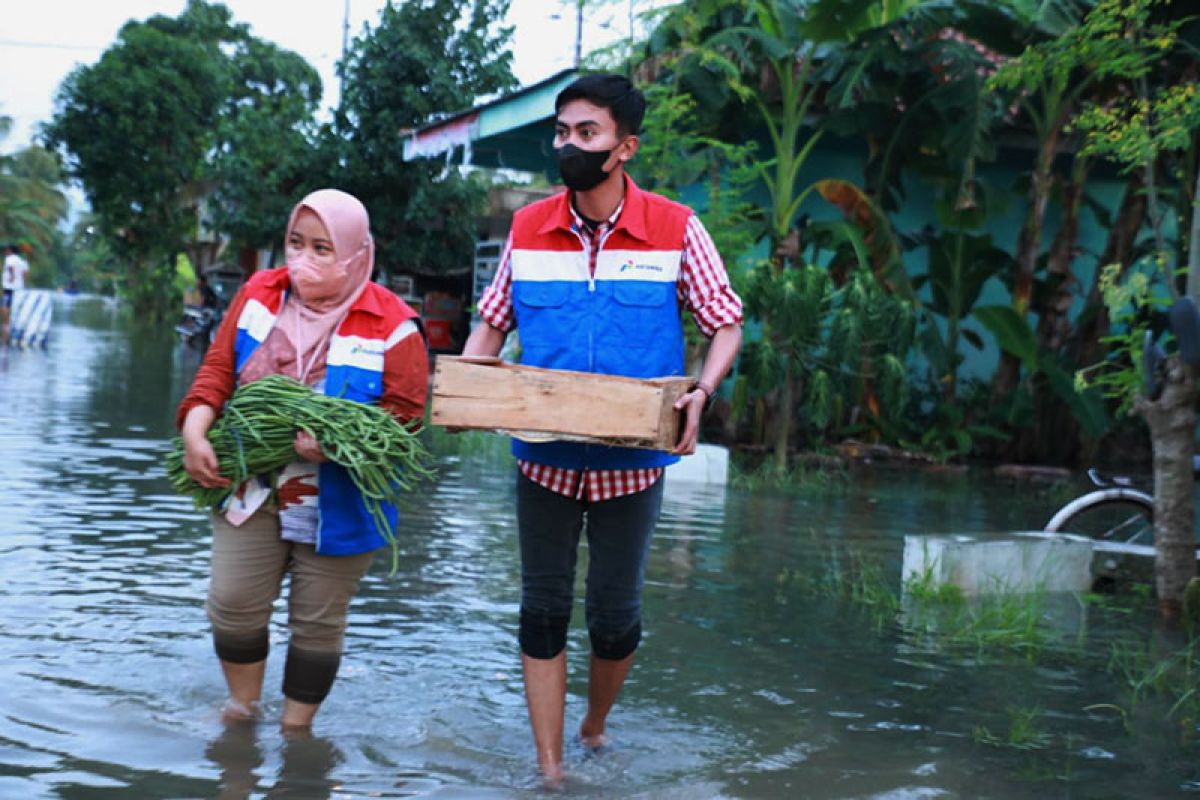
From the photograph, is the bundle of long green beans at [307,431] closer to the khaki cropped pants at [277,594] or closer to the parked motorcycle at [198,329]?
the khaki cropped pants at [277,594]

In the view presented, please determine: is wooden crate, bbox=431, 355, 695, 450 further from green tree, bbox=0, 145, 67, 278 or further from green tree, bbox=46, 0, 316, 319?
green tree, bbox=0, 145, 67, 278

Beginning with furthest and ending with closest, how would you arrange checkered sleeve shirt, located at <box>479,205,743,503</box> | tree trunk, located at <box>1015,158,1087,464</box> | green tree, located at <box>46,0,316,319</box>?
green tree, located at <box>46,0,316,319</box> < tree trunk, located at <box>1015,158,1087,464</box> < checkered sleeve shirt, located at <box>479,205,743,503</box>

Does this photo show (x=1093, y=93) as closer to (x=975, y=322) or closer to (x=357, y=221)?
(x=975, y=322)

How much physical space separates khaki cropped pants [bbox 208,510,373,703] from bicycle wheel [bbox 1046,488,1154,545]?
17.3 ft

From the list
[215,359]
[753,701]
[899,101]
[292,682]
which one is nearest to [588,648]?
[753,701]

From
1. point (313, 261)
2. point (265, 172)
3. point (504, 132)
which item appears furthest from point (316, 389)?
point (265, 172)

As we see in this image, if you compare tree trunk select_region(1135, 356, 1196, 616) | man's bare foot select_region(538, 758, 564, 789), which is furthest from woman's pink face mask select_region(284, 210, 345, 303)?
tree trunk select_region(1135, 356, 1196, 616)

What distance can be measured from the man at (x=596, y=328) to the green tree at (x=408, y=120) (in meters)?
21.3

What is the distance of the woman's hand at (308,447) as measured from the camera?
4.11 metres

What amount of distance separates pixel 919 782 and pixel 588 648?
189 centimetres

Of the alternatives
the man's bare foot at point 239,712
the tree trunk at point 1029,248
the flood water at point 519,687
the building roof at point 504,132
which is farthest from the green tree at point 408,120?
the man's bare foot at point 239,712

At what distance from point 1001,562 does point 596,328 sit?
13.6ft

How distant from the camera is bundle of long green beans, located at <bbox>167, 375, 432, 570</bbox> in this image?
412 centimetres

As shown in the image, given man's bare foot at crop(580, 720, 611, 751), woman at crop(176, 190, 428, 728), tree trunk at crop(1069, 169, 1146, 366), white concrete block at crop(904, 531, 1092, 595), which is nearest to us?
woman at crop(176, 190, 428, 728)
